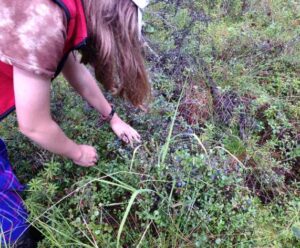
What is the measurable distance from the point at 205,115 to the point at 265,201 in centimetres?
61

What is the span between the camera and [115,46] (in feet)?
4.75

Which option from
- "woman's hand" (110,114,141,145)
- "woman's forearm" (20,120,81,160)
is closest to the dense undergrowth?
"woman's hand" (110,114,141,145)

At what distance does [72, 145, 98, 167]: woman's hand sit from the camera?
1.78 metres

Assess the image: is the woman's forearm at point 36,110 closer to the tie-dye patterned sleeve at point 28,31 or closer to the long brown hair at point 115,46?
the tie-dye patterned sleeve at point 28,31

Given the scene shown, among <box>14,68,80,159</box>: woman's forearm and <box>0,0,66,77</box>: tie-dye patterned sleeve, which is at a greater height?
<box>0,0,66,77</box>: tie-dye patterned sleeve

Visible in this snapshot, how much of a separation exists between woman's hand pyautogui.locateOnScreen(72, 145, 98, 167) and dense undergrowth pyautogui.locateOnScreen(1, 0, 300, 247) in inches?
1.8

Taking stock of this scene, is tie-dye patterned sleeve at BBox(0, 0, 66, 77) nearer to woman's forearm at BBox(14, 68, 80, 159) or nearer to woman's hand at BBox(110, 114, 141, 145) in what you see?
woman's forearm at BBox(14, 68, 80, 159)

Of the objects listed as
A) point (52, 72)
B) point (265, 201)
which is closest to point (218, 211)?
point (265, 201)

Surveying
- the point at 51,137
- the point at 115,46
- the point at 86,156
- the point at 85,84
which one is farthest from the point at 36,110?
the point at 85,84

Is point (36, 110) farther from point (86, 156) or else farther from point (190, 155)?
point (190, 155)

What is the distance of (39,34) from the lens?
3.95ft

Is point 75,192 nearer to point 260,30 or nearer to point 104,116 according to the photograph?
point 104,116

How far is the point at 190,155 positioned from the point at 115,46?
720 millimetres

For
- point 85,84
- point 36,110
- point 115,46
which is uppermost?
point 115,46
